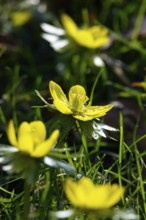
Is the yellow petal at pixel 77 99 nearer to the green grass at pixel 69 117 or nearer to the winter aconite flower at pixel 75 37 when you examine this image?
the green grass at pixel 69 117

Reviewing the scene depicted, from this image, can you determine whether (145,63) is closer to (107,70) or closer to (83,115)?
(107,70)

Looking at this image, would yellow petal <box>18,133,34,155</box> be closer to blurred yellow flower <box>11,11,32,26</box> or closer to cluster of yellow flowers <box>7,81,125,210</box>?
cluster of yellow flowers <box>7,81,125,210</box>

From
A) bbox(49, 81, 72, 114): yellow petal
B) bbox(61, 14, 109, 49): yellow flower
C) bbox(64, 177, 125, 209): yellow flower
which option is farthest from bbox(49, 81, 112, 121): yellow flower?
bbox(61, 14, 109, 49): yellow flower

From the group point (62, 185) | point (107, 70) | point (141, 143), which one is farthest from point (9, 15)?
point (62, 185)

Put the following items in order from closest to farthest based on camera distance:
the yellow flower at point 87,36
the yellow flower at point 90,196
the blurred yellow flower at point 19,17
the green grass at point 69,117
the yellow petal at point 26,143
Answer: the yellow flower at point 90,196 → the yellow petal at point 26,143 → the green grass at point 69,117 → the yellow flower at point 87,36 → the blurred yellow flower at point 19,17

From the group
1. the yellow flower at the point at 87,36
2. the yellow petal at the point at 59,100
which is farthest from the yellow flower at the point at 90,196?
the yellow flower at the point at 87,36

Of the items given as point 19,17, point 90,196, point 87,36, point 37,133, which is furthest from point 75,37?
point 90,196

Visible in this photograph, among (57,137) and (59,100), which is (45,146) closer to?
(57,137)
